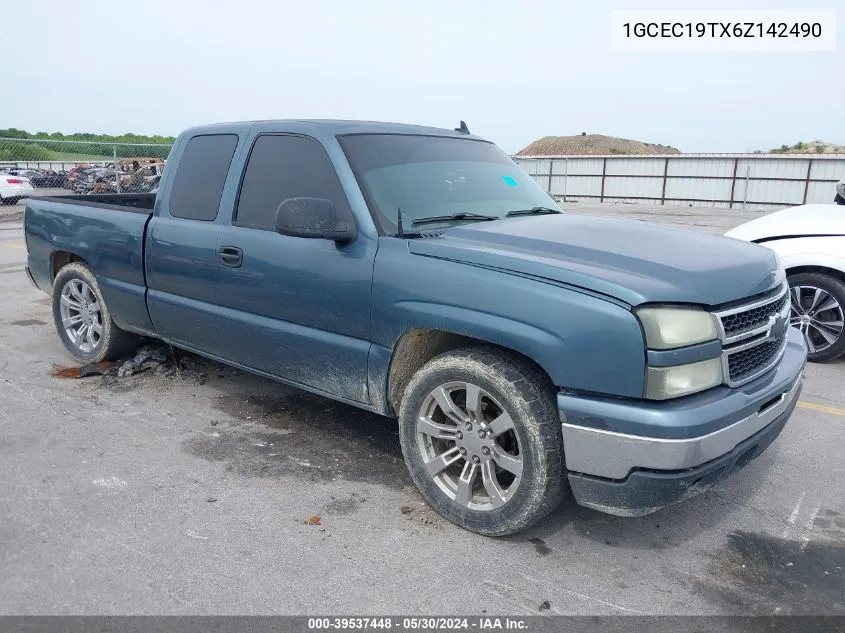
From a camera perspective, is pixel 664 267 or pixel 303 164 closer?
pixel 664 267

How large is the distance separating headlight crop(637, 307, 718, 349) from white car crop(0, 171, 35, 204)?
74.2ft

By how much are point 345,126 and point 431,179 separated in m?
0.58

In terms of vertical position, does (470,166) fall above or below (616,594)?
above

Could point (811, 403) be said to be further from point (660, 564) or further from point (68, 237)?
point (68, 237)

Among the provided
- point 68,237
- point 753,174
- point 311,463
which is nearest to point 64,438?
point 311,463

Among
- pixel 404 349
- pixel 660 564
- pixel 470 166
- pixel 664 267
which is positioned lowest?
pixel 660 564

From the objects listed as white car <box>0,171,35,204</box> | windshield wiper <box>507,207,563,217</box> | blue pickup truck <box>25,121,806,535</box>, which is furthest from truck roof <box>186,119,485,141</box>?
white car <box>0,171,35,204</box>

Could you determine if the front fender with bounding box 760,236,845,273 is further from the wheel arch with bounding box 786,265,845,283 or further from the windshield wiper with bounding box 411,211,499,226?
the windshield wiper with bounding box 411,211,499,226

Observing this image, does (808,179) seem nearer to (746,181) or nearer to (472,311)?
(746,181)

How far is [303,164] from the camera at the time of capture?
12.4ft

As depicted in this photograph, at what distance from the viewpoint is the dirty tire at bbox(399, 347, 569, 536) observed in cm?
277

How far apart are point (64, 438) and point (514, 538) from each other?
2739 millimetres

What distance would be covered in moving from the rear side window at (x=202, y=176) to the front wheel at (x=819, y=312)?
14.9ft

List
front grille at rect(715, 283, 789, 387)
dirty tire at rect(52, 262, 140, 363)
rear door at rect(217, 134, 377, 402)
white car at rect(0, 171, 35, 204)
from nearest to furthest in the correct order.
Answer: front grille at rect(715, 283, 789, 387)
rear door at rect(217, 134, 377, 402)
dirty tire at rect(52, 262, 140, 363)
white car at rect(0, 171, 35, 204)
